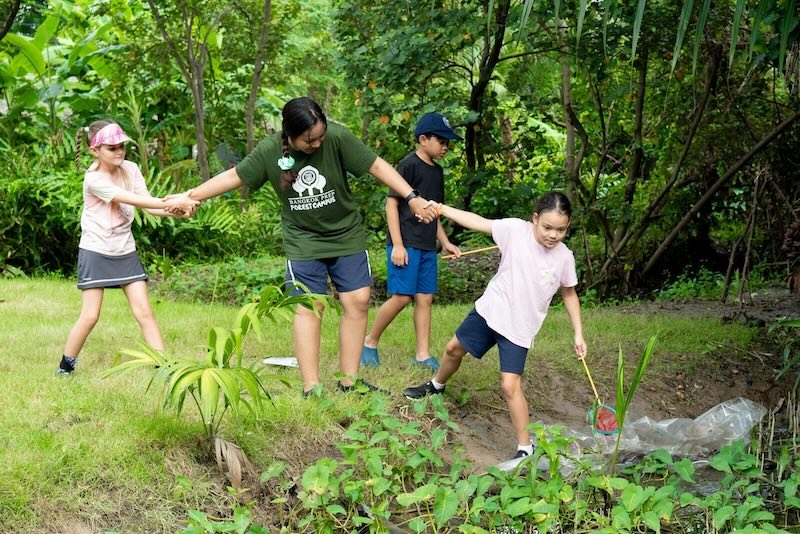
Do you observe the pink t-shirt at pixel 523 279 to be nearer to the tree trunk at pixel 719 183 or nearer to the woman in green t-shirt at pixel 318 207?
the woman in green t-shirt at pixel 318 207

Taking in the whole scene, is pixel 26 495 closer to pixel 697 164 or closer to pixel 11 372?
pixel 11 372

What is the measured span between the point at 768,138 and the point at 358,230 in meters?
3.69

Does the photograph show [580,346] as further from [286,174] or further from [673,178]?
[673,178]

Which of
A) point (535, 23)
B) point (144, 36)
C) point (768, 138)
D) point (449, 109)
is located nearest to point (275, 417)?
point (449, 109)

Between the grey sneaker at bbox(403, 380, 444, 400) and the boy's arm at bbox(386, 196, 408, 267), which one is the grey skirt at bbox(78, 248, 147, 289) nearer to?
the boy's arm at bbox(386, 196, 408, 267)

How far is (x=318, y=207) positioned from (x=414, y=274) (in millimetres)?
1015

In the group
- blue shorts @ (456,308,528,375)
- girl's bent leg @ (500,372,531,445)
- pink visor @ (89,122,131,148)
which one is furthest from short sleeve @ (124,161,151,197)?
girl's bent leg @ (500,372,531,445)

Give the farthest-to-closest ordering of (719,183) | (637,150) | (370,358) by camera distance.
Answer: (637,150) → (719,183) → (370,358)

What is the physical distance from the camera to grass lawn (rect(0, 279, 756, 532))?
377 centimetres

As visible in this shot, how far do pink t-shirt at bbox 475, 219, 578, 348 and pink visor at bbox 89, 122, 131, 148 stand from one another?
2034 millimetres

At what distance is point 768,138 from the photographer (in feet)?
23.3

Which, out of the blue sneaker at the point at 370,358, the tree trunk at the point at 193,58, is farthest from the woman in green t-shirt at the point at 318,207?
the tree trunk at the point at 193,58

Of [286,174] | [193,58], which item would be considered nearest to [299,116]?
[286,174]

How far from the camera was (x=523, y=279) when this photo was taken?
4.60m
